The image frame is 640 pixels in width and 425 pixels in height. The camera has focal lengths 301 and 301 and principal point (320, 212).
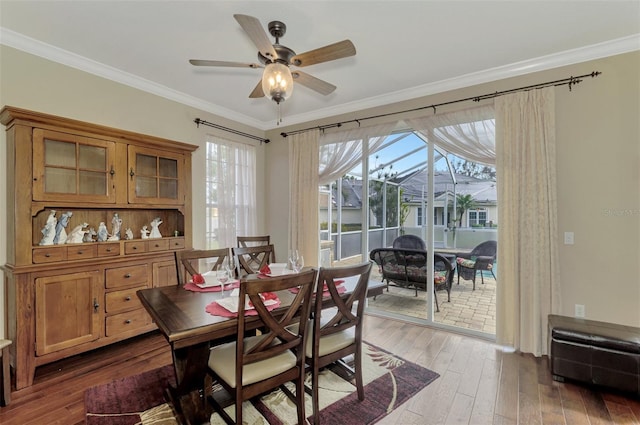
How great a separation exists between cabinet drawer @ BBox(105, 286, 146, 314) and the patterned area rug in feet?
2.18

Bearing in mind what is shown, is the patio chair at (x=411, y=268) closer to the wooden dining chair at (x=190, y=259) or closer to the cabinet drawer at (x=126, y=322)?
the wooden dining chair at (x=190, y=259)

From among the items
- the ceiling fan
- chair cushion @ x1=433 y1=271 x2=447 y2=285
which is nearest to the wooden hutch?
the ceiling fan

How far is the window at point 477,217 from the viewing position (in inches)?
132

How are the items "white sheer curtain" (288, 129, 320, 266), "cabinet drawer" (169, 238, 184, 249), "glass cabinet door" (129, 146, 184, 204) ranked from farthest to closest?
"white sheer curtain" (288, 129, 320, 266)
"cabinet drawer" (169, 238, 184, 249)
"glass cabinet door" (129, 146, 184, 204)

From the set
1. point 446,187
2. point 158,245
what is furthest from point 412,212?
point 158,245

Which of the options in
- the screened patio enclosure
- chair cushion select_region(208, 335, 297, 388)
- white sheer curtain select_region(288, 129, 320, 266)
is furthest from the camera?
white sheer curtain select_region(288, 129, 320, 266)

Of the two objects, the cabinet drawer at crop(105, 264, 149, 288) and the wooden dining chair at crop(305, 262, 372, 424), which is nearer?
the wooden dining chair at crop(305, 262, 372, 424)

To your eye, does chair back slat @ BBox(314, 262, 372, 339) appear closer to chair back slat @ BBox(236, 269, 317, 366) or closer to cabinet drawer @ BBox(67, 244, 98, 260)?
chair back slat @ BBox(236, 269, 317, 366)

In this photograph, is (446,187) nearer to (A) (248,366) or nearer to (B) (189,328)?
(A) (248,366)

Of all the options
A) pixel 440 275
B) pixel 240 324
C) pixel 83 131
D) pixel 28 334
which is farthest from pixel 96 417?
pixel 440 275

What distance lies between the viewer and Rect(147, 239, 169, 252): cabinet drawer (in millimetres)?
3074

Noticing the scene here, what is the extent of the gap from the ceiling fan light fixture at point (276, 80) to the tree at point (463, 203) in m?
2.47

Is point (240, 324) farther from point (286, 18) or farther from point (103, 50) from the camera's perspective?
point (103, 50)

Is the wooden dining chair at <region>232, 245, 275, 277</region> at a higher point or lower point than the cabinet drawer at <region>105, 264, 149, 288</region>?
higher
